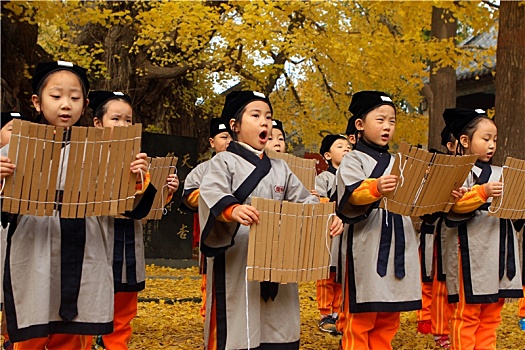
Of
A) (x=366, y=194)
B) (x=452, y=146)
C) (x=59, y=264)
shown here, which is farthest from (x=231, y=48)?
(x=59, y=264)

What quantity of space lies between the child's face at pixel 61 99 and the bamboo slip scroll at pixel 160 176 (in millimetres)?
1454

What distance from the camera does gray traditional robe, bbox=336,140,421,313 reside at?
461 centimetres

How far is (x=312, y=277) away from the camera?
12.2 ft

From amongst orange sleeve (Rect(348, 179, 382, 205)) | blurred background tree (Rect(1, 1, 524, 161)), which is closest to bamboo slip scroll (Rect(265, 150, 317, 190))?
orange sleeve (Rect(348, 179, 382, 205))

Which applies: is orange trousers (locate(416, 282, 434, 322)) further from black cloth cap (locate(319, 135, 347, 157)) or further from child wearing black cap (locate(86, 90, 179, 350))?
child wearing black cap (locate(86, 90, 179, 350))

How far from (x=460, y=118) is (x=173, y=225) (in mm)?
7839

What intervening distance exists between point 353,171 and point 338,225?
0.91 meters

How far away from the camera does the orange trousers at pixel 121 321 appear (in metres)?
5.00

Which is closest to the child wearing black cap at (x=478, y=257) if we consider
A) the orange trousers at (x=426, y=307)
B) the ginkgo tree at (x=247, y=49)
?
the orange trousers at (x=426, y=307)

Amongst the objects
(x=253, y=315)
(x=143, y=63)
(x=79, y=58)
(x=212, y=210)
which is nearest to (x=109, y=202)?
(x=212, y=210)

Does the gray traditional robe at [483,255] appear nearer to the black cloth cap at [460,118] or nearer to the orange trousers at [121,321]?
the black cloth cap at [460,118]

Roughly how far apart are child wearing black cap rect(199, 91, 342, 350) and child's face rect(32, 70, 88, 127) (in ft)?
2.73

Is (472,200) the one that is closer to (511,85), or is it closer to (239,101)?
(239,101)

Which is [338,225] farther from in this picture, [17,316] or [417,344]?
[417,344]
